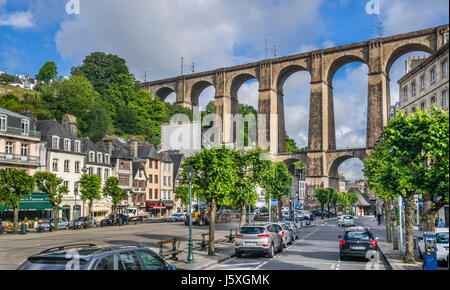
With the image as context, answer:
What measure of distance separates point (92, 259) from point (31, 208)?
41778 mm

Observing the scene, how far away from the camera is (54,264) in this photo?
6695 millimetres

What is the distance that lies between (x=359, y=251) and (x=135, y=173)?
47.8 metres

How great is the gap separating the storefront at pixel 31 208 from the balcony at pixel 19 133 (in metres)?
6.37

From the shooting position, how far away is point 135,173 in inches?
2454

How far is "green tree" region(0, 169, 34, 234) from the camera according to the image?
35.0 metres

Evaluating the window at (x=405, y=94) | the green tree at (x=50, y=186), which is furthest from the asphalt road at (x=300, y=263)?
the window at (x=405, y=94)

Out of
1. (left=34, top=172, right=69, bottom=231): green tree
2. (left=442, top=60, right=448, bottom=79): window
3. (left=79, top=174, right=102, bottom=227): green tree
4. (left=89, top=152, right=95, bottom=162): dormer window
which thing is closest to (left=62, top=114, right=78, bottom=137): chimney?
(left=89, top=152, right=95, bottom=162): dormer window

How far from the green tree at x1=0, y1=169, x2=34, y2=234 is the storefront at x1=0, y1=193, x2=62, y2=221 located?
7455 mm

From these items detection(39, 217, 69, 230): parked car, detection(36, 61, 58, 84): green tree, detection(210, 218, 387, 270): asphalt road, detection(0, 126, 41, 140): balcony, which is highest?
detection(36, 61, 58, 84): green tree

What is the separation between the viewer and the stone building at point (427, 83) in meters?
38.7

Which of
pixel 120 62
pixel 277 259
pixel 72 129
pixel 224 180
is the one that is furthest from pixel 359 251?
pixel 120 62

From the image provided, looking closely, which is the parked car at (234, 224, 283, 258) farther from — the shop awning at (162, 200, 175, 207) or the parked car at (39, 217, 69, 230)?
the shop awning at (162, 200, 175, 207)

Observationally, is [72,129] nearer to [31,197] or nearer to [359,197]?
[31,197]

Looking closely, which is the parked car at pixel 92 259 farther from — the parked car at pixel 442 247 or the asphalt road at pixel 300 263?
the parked car at pixel 442 247
